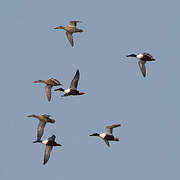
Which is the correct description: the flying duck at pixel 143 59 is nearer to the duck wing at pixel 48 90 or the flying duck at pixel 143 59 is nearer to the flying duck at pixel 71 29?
the flying duck at pixel 71 29

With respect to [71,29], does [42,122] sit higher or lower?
lower

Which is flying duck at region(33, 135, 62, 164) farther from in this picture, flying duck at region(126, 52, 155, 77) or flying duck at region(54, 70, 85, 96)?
flying duck at region(126, 52, 155, 77)

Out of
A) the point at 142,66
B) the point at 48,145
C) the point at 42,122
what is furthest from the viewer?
the point at 142,66

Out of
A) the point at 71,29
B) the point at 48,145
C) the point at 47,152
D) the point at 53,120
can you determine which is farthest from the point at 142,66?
the point at 47,152

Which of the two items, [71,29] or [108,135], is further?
[71,29]

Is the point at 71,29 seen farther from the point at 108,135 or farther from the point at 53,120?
the point at 108,135

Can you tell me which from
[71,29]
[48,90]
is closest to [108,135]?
[48,90]

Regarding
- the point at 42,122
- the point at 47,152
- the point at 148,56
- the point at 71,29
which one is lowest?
the point at 47,152

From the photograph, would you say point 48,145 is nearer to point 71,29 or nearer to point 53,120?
point 53,120

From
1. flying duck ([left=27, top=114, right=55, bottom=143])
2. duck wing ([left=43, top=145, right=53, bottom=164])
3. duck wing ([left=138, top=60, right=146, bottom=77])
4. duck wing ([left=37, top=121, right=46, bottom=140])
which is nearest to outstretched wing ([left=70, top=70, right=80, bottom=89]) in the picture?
flying duck ([left=27, top=114, right=55, bottom=143])

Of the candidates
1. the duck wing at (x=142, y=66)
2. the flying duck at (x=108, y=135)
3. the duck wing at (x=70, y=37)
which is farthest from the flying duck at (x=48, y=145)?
the duck wing at (x=70, y=37)

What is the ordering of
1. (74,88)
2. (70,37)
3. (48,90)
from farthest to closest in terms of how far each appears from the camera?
(70,37), (48,90), (74,88)

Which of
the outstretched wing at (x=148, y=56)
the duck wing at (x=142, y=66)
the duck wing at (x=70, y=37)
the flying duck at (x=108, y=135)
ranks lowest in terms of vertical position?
the flying duck at (x=108, y=135)

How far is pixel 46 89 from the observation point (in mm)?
49219
